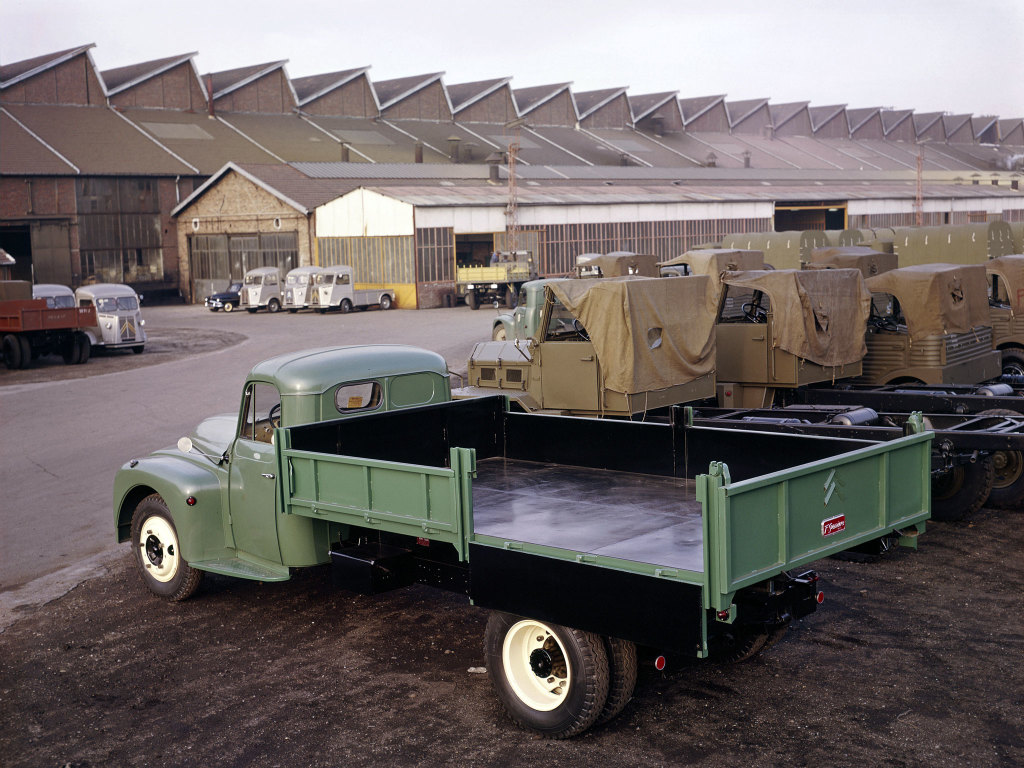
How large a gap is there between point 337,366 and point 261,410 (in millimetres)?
666

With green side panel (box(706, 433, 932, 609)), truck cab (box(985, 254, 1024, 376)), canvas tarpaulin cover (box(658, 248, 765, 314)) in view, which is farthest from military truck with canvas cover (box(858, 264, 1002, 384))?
green side panel (box(706, 433, 932, 609))

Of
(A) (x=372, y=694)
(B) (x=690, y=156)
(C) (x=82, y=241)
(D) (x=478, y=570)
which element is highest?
(B) (x=690, y=156)

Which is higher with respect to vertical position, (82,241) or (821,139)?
(821,139)

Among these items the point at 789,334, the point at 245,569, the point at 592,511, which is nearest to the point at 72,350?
the point at 789,334

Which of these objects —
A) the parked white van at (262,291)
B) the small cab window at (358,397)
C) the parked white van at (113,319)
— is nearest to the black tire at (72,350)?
the parked white van at (113,319)

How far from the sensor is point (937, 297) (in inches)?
526

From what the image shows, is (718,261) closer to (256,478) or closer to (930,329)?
(930,329)

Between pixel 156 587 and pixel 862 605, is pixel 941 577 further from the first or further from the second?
pixel 156 587

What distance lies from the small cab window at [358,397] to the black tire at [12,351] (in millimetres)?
21009

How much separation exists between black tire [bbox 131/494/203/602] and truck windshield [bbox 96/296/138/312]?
21758 millimetres

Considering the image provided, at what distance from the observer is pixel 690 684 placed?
6730 mm

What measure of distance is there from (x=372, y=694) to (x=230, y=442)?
260 centimetres

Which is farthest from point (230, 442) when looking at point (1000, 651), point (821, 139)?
point (821, 139)

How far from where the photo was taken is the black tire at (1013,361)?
15.7 m
